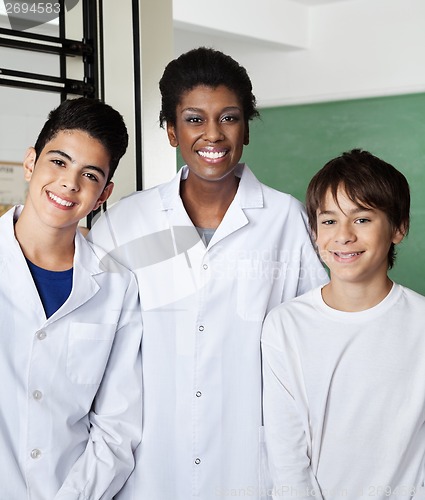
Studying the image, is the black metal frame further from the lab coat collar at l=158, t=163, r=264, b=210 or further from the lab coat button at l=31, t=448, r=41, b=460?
the lab coat button at l=31, t=448, r=41, b=460

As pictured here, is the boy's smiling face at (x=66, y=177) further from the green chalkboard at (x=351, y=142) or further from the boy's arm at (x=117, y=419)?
the green chalkboard at (x=351, y=142)

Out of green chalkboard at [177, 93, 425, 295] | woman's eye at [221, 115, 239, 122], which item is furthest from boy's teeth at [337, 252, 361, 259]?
green chalkboard at [177, 93, 425, 295]

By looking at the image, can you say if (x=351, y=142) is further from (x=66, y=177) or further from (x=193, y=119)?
(x=66, y=177)

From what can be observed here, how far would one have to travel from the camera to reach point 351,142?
5.52 m

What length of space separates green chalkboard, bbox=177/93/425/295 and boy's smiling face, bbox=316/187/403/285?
146 inches

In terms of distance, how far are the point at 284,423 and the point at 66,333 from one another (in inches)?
17.4

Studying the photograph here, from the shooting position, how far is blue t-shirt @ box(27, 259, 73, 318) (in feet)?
4.77

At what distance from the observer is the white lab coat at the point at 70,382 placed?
1.41m

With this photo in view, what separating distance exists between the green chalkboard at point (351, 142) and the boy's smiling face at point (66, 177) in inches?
160

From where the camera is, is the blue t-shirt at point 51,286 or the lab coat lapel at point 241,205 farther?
the lab coat lapel at point 241,205

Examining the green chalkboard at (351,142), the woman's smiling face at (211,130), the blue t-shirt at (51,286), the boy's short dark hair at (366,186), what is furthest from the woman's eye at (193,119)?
the green chalkboard at (351,142)

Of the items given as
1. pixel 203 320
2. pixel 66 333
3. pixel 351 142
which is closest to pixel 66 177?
pixel 66 333

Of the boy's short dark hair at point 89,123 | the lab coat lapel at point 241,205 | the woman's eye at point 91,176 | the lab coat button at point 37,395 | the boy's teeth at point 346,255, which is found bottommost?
the lab coat button at point 37,395

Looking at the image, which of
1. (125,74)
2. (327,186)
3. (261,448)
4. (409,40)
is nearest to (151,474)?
(261,448)
